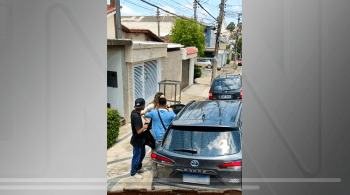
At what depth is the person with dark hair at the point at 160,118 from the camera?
5.86 meters

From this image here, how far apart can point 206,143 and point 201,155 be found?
20cm

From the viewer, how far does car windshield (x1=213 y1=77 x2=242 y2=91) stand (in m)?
12.2

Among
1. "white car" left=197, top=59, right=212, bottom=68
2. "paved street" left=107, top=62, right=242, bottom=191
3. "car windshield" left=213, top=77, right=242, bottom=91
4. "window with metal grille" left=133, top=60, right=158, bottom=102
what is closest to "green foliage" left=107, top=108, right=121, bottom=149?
"paved street" left=107, top=62, right=242, bottom=191

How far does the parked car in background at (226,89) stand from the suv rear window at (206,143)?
7.56 meters

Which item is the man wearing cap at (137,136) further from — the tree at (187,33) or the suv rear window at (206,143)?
the tree at (187,33)

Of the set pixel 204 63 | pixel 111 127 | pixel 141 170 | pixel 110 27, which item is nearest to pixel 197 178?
pixel 141 170

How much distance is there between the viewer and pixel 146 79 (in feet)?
40.7

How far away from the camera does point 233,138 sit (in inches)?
176

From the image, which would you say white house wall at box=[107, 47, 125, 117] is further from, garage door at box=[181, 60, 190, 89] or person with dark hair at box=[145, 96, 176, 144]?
garage door at box=[181, 60, 190, 89]

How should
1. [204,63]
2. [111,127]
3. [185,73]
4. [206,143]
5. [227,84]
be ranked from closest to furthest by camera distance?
[206,143], [111,127], [227,84], [185,73], [204,63]

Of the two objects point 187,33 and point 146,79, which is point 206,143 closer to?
point 146,79
